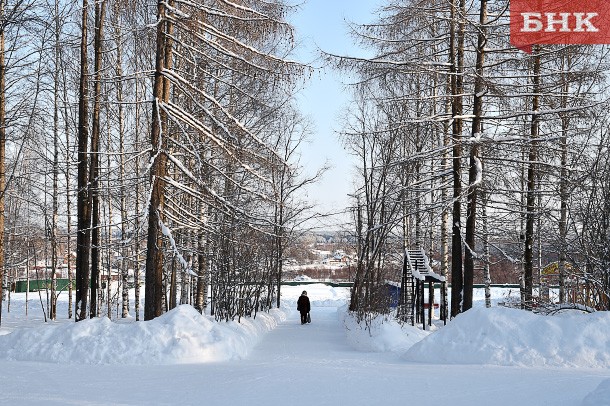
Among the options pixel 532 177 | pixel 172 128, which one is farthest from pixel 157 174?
pixel 532 177

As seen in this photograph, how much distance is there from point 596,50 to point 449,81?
5159 mm

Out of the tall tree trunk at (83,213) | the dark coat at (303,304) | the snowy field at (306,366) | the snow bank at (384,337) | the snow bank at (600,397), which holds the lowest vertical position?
the dark coat at (303,304)

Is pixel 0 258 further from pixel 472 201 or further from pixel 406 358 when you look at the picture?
pixel 472 201

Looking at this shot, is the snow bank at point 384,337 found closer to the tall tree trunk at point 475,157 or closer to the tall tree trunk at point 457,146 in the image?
the tall tree trunk at point 457,146

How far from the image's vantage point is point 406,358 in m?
10.6

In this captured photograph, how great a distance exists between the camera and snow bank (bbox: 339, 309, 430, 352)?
500 inches

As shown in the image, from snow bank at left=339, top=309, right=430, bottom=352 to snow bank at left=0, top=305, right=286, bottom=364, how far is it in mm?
3181

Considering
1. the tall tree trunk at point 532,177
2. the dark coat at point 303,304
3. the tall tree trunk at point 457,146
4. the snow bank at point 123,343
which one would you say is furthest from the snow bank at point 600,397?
the dark coat at point 303,304

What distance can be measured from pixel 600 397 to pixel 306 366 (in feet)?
16.1

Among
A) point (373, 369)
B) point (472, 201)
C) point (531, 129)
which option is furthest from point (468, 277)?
point (373, 369)

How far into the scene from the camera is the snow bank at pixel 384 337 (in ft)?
41.7

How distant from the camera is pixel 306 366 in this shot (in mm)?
9594

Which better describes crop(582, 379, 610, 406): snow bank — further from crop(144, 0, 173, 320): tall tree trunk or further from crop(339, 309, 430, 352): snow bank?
crop(144, 0, 173, 320): tall tree trunk

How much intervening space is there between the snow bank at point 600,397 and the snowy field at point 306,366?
0.01 meters
